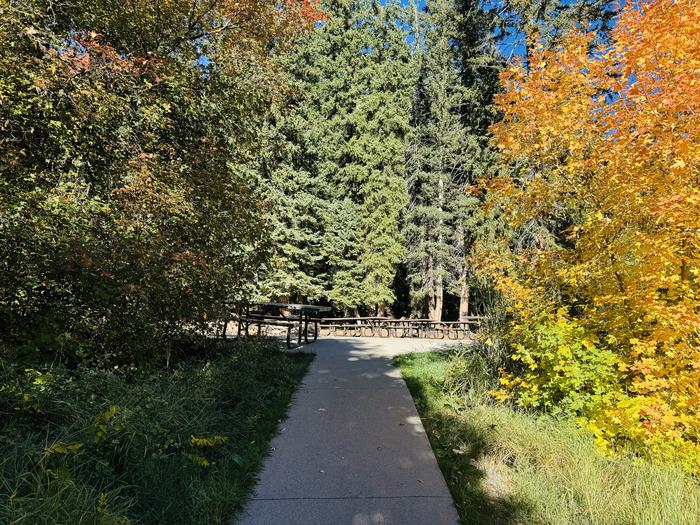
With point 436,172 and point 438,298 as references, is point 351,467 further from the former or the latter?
point 436,172

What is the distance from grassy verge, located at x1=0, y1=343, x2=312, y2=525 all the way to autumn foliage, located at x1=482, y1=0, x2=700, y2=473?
11.3 feet

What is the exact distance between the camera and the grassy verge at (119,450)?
2580mm

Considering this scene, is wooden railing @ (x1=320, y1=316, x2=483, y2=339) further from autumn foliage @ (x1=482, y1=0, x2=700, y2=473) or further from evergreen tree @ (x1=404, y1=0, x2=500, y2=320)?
autumn foliage @ (x1=482, y1=0, x2=700, y2=473)

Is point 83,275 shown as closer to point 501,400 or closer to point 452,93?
point 501,400

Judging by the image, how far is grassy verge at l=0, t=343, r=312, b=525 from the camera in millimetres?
2580

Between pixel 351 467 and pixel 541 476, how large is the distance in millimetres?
1712

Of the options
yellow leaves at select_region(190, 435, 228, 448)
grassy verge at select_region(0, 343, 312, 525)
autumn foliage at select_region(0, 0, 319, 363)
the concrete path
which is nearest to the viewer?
grassy verge at select_region(0, 343, 312, 525)

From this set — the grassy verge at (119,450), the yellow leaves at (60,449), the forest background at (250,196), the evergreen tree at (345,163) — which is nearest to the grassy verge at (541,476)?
the forest background at (250,196)

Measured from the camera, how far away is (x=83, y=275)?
447 cm

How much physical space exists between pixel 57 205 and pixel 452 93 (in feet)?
72.5

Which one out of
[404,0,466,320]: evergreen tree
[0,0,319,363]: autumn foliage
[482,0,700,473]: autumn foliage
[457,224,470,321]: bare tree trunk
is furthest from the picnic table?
[404,0,466,320]: evergreen tree

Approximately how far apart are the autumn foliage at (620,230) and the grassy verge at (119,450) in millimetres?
3441

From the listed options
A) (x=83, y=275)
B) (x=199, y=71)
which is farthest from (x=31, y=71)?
(x=199, y=71)

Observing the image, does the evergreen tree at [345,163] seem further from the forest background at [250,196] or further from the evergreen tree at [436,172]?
the forest background at [250,196]
